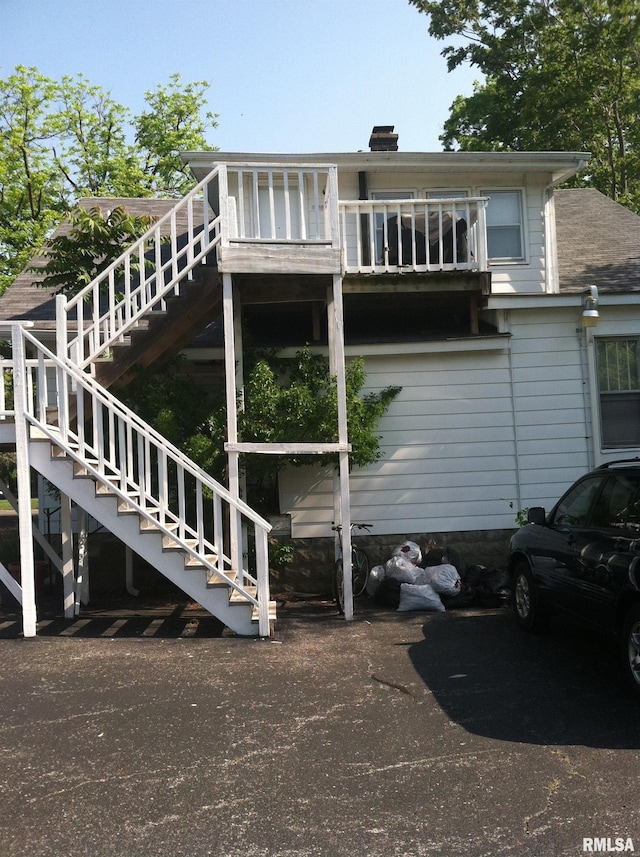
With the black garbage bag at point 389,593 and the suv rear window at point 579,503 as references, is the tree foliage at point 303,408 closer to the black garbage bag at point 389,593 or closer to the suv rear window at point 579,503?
the black garbage bag at point 389,593

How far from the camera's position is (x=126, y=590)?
10438 mm

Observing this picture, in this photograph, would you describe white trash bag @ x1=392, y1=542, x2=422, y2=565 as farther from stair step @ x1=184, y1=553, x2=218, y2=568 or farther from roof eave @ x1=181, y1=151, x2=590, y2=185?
roof eave @ x1=181, y1=151, x2=590, y2=185

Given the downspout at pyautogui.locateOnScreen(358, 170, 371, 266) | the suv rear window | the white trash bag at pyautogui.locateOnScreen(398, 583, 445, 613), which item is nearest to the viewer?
the suv rear window

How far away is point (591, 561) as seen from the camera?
595 centimetres

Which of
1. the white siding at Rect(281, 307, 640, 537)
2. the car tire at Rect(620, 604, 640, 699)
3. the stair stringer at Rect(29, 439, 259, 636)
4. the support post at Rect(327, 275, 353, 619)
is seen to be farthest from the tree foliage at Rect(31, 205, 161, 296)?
the car tire at Rect(620, 604, 640, 699)

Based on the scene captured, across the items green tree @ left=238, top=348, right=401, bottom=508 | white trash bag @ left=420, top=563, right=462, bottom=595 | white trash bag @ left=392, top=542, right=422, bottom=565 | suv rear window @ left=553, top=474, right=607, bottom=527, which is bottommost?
white trash bag @ left=420, top=563, right=462, bottom=595

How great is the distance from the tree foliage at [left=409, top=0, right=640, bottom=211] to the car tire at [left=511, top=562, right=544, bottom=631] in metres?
15.9

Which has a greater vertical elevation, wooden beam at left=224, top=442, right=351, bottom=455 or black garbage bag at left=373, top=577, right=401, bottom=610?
wooden beam at left=224, top=442, right=351, bottom=455

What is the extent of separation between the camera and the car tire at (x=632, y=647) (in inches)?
207

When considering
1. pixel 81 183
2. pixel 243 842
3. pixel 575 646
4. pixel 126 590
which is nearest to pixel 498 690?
pixel 575 646

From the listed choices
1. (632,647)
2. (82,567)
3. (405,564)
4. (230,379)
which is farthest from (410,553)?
(632,647)

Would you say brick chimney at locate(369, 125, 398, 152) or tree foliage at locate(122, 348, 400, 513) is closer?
tree foliage at locate(122, 348, 400, 513)

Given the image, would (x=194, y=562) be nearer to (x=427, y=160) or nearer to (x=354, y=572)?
(x=354, y=572)

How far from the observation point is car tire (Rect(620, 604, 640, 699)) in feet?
17.2
